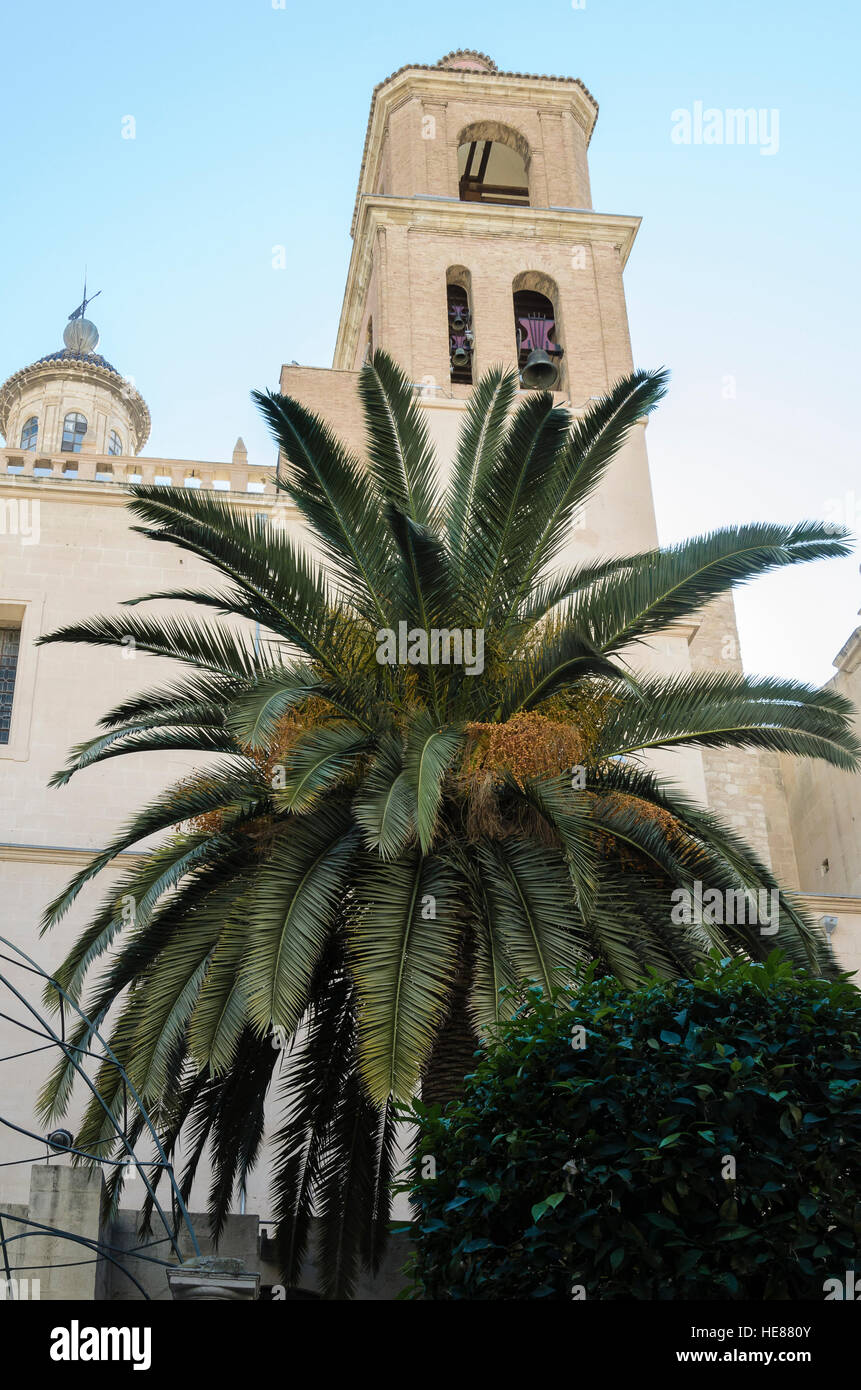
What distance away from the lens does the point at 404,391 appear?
11258 millimetres

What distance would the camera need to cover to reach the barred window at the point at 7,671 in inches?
762

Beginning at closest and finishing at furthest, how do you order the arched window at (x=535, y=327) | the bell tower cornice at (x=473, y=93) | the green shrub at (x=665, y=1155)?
the green shrub at (x=665, y=1155)
the arched window at (x=535, y=327)
the bell tower cornice at (x=473, y=93)

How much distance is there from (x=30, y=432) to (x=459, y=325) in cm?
2308

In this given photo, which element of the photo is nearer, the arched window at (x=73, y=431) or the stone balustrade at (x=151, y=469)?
the stone balustrade at (x=151, y=469)

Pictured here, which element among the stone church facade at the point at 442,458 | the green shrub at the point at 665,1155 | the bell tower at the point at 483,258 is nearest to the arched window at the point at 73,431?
the stone church facade at the point at 442,458

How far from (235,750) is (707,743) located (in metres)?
3.17

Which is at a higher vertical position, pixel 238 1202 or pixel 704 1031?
pixel 238 1202

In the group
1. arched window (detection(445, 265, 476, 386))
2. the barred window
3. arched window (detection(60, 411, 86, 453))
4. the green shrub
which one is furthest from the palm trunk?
arched window (detection(60, 411, 86, 453))

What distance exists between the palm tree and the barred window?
8734mm

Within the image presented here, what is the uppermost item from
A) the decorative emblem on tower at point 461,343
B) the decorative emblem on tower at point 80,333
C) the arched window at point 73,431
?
the decorative emblem on tower at point 80,333

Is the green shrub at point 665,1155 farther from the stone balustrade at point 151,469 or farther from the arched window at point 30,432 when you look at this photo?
the arched window at point 30,432

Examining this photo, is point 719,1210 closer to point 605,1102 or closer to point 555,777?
point 605,1102

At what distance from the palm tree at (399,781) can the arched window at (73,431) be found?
106 ft
